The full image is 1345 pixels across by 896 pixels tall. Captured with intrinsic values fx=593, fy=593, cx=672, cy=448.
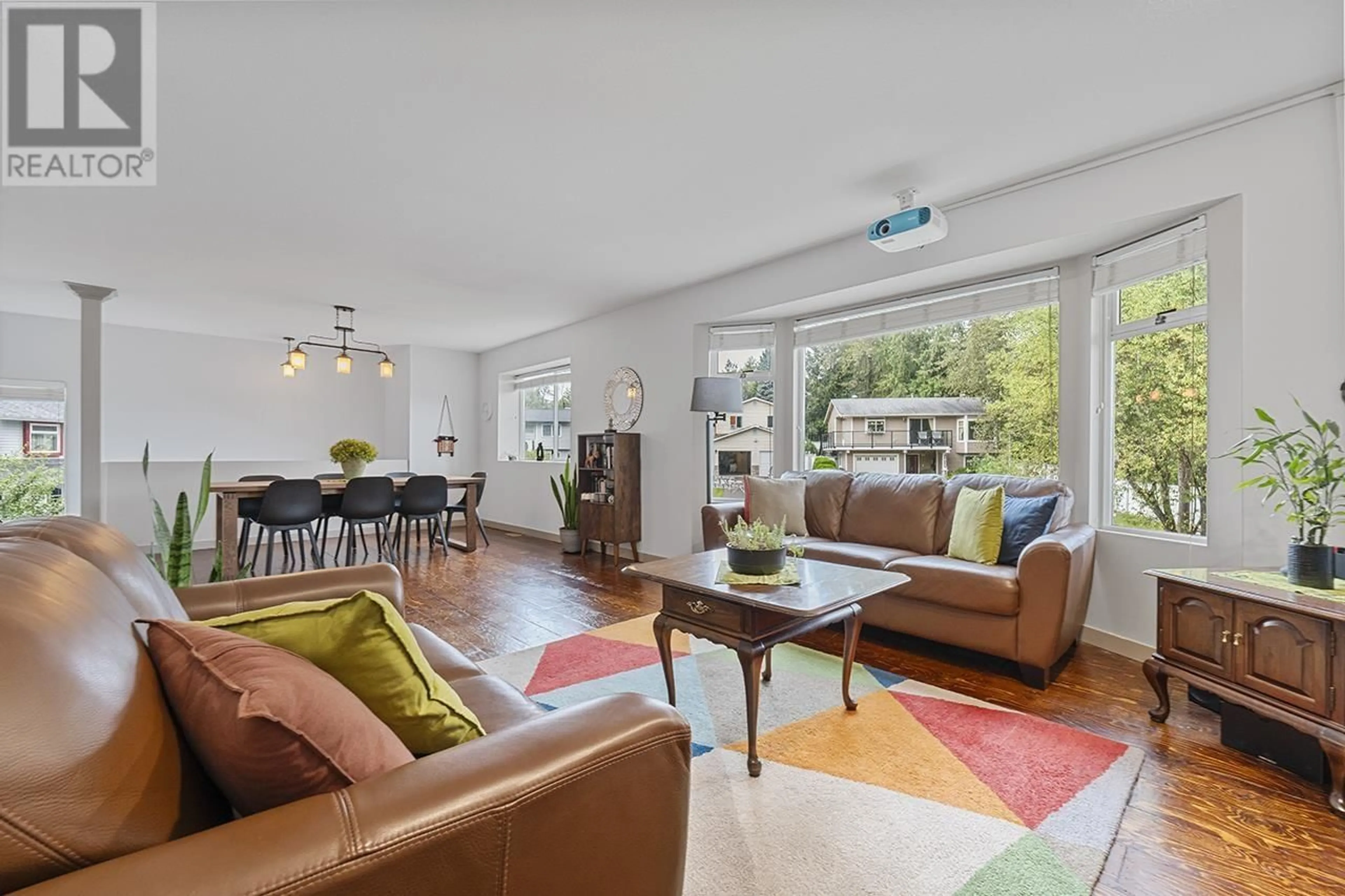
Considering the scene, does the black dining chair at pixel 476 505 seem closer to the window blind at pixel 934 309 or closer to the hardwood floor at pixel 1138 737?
the hardwood floor at pixel 1138 737

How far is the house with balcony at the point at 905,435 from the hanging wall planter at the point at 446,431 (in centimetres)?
505

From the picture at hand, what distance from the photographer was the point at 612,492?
18.4 feet

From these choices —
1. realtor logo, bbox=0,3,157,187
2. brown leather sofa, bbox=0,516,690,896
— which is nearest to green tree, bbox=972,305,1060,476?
brown leather sofa, bbox=0,516,690,896

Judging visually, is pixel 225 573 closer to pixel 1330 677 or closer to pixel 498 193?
pixel 498 193

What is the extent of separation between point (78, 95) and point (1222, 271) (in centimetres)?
482

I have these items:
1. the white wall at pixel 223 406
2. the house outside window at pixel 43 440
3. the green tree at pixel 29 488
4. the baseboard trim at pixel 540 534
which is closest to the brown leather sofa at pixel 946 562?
the baseboard trim at pixel 540 534

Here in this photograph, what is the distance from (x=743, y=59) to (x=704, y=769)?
8.17 ft

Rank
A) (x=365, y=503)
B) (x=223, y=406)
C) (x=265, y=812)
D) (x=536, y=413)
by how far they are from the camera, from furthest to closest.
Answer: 1. (x=536, y=413)
2. (x=223, y=406)
3. (x=365, y=503)
4. (x=265, y=812)

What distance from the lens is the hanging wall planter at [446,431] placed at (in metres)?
7.66

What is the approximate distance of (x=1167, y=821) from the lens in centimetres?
173

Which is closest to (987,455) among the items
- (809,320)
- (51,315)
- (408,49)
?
(809,320)

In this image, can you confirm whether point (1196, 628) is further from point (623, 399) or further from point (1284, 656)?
point (623, 399)

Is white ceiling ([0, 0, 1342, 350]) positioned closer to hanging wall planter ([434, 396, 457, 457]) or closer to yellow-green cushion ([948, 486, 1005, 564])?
yellow-green cushion ([948, 486, 1005, 564])

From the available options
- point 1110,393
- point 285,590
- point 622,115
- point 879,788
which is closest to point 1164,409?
point 1110,393
